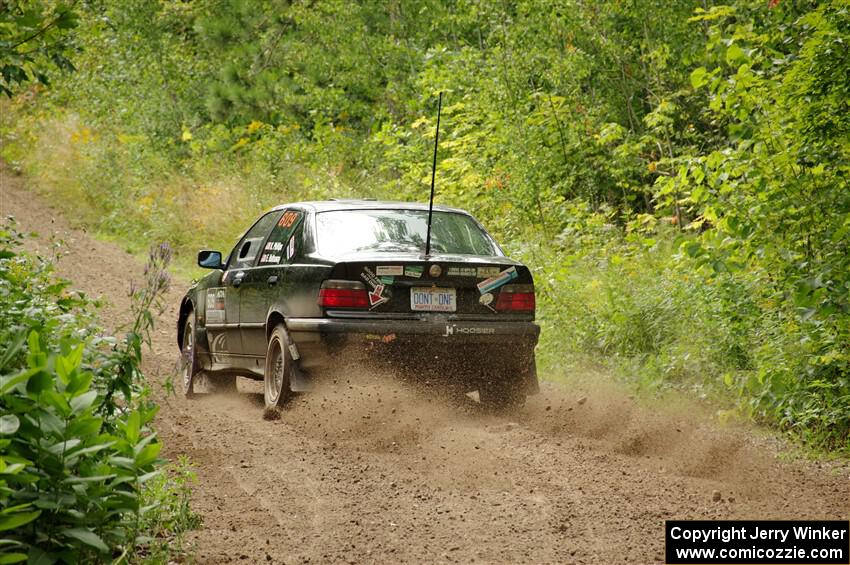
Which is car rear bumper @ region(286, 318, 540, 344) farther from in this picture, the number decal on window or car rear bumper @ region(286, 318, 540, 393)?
the number decal on window

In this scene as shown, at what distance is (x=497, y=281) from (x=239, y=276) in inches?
103

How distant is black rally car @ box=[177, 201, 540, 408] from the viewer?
Result: 793 centimetres

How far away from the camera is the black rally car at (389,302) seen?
7930mm

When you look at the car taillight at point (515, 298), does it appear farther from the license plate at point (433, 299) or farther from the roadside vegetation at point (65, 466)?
the roadside vegetation at point (65, 466)

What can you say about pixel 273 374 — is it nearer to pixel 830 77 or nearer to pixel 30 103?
pixel 830 77

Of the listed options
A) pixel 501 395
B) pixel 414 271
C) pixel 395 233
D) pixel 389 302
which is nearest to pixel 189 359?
pixel 395 233

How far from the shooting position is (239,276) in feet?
31.6

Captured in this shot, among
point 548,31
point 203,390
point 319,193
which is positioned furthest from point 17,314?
point 319,193

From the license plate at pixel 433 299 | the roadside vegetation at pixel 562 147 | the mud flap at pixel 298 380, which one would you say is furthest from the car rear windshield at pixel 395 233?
the roadside vegetation at pixel 562 147

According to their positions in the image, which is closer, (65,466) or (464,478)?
(65,466)

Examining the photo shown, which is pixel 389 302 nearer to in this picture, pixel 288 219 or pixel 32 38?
pixel 288 219

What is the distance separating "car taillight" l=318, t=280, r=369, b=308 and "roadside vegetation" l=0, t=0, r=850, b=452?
2.48m

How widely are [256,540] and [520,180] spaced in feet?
33.5

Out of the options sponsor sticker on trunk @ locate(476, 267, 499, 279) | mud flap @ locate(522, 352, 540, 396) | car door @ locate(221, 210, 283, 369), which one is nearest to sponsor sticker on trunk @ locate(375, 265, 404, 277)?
sponsor sticker on trunk @ locate(476, 267, 499, 279)
